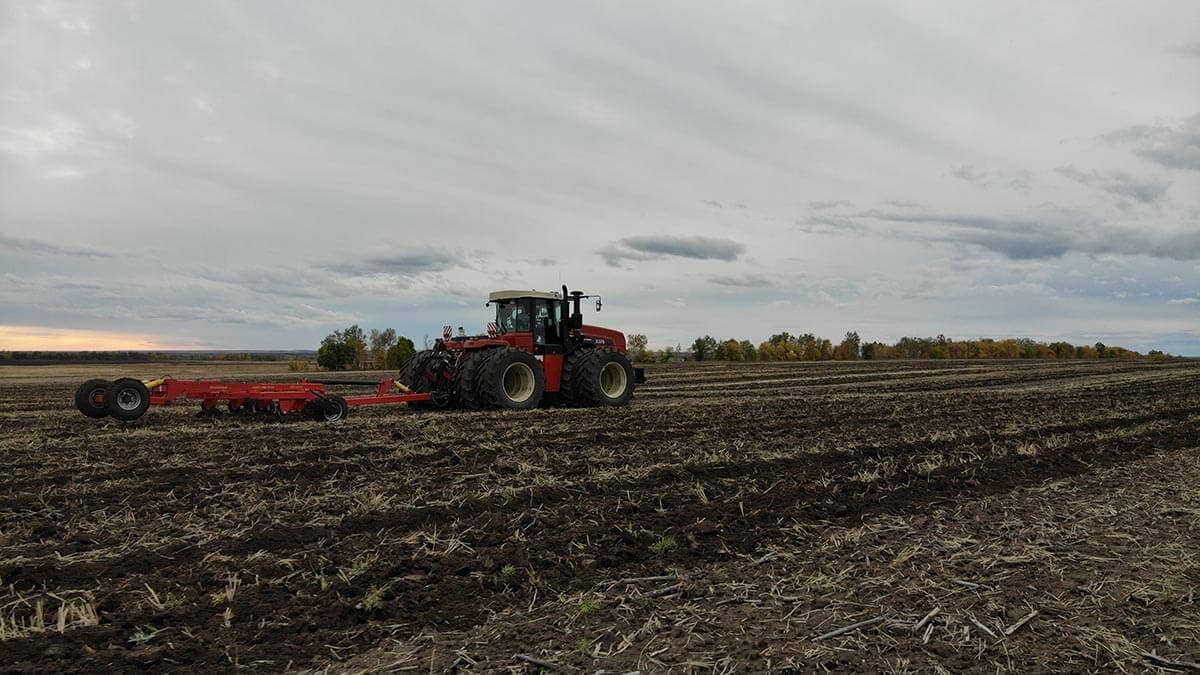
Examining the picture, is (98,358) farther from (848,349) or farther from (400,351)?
(848,349)

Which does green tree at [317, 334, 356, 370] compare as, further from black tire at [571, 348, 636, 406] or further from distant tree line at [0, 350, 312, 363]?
black tire at [571, 348, 636, 406]

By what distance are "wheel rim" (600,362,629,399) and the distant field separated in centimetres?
603

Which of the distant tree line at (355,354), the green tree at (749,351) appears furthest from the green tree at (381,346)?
the green tree at (749,351)

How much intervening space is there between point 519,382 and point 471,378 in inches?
45.9

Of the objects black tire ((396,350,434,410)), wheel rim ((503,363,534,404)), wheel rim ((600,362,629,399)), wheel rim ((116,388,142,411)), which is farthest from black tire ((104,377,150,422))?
wheel rim ((600,362,629,399))

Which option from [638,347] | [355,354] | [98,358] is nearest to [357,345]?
[355,354]

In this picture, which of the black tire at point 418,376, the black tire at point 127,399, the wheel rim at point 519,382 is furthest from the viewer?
the black tire at point 418,376

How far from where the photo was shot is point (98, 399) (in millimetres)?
11844

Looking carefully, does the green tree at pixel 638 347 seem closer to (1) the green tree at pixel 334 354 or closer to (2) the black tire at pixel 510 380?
(1) the green tree at pixel 334 354

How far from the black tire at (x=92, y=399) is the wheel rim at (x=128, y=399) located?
321 millimetres

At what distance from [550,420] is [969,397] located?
36.4 feet

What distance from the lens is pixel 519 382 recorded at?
14117mm

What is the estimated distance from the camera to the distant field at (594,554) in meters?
3.59

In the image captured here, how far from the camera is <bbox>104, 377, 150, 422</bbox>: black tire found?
37.1ft
